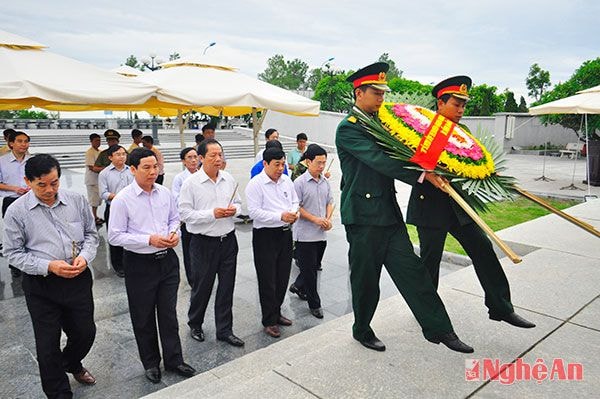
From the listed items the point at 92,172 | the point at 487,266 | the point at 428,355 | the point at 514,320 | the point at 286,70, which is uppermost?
the point at 286,70

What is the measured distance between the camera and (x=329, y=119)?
28656mm

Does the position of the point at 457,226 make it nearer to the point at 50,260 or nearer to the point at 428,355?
the point at 428,355

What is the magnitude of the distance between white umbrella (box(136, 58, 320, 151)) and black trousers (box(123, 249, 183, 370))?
335 cm

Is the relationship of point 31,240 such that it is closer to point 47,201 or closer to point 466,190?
point 47,201

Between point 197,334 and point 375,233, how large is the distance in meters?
2.08

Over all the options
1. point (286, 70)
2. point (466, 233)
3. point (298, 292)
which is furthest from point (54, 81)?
point (286, 70)

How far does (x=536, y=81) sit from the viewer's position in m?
47.7

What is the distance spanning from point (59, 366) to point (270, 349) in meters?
1.60

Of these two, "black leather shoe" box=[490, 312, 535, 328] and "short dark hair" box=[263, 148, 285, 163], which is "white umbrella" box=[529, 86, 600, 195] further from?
"short dark hair" box=[263, 148, 285, 163]

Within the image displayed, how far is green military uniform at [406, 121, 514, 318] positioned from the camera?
3.42m

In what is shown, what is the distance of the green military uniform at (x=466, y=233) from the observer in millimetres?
3420

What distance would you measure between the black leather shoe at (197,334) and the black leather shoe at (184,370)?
56cm

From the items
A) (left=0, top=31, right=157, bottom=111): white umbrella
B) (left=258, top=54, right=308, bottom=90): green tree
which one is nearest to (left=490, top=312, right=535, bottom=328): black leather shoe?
(left=0, top=31, right=157, bottom=111): white umbrella

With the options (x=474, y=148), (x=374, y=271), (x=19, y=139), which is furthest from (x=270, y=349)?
(x=19, y=139)
